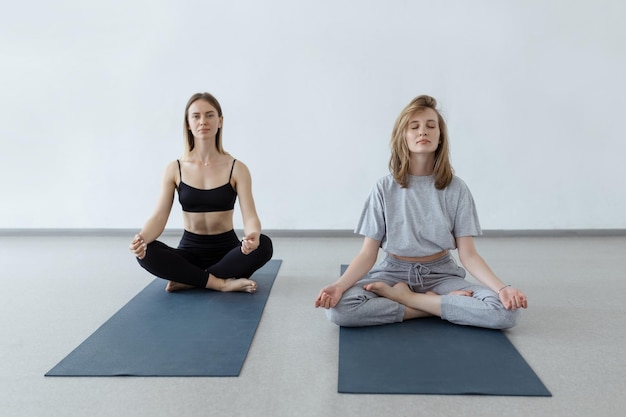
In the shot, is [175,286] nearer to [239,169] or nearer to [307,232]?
[239,169]

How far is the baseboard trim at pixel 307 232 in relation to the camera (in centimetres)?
414

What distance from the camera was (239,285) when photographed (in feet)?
9.23

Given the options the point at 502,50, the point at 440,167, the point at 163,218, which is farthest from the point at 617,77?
the point at 163,218

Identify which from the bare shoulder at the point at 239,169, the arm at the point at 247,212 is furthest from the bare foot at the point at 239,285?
the bare shoulder at the point at 239,169

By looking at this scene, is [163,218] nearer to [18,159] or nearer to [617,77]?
[18,159]

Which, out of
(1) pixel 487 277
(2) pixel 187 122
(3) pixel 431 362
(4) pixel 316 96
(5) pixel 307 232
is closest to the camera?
(3) pixel 431 362

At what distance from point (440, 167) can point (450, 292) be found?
519 millimetres

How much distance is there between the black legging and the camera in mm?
2703

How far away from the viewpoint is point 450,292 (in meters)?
2.39

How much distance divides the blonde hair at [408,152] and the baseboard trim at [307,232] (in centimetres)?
181

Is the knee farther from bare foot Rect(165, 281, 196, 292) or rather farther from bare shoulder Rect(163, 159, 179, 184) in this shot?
bare shoulder Rect(163, 159, 179, 184)

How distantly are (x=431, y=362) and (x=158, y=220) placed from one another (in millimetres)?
1459

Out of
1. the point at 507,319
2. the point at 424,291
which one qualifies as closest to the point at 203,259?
the point at 424,291

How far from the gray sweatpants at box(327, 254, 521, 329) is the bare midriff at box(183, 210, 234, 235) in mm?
835
